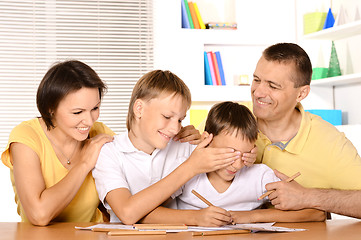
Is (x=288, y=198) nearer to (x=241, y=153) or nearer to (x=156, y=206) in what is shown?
(x=241, y=153)

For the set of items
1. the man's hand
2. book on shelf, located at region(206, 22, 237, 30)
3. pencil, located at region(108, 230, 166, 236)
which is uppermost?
book on shelf, located at region(206, 22, 237, 30)

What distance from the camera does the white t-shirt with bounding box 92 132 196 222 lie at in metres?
1.87

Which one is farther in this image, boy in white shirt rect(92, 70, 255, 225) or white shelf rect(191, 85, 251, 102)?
white shelf rect(191, 85, 251, 102)

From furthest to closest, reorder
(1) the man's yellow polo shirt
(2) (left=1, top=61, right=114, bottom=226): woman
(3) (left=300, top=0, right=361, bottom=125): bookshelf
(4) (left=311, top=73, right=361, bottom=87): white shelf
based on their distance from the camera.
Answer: (3) (left=300, top=0, right=361, bottom=125): bookshelf
(4) (left=311, top=73, right=361, bottom=87): white shelf
(1) the man's yellow polo shirt
(2) (left=1, top=61, right=114, bottom=226): woman

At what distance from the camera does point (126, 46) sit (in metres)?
4.99

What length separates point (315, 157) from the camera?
2.11 m

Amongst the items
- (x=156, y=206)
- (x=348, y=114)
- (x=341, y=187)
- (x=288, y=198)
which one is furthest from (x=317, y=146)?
(x=348, y=114)

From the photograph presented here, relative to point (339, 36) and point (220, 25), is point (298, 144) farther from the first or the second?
point (220, 25)

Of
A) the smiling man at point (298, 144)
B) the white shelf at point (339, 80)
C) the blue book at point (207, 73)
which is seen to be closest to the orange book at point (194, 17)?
the blue book at point (207, 73)

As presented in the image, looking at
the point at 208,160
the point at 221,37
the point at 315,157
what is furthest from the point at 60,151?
the point at 221,37

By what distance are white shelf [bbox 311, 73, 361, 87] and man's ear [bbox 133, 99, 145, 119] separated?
2.65m

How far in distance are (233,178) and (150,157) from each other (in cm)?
33

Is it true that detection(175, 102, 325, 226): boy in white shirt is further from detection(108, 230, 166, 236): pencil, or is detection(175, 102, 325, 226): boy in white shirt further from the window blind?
the window blind

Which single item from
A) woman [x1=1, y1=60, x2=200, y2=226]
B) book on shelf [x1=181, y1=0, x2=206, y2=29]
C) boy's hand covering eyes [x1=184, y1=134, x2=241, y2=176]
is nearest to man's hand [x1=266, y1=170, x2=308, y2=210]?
boy's hand covering eyes [x1=184, y1=134, x2=241, y2=176]
